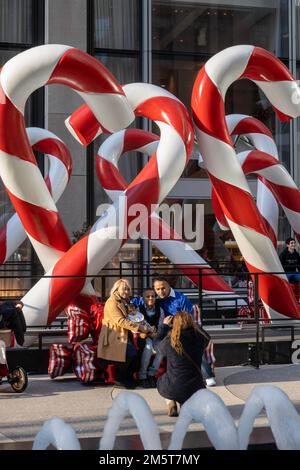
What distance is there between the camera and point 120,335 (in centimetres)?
757

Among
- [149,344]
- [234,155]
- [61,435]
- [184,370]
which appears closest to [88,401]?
[149,344]

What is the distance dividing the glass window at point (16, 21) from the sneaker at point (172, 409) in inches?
521

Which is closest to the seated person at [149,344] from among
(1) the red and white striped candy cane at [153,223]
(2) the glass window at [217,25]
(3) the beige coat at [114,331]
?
(3) the beige coat at [114,331]

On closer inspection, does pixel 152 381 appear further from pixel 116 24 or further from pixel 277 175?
pixel 116 24

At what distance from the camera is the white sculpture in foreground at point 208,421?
157 inches

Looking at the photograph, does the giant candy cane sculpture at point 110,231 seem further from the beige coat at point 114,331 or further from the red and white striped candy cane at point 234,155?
the beige coat at point 114,331

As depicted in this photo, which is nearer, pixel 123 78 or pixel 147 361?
pixel 147 361

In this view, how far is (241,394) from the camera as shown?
23.6 feet

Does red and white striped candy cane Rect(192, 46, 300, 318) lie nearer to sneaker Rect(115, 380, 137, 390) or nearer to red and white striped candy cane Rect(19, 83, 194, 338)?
red and white striped candy cane Rect(19, 83, 194, 338)

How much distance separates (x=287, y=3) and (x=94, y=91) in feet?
41.8

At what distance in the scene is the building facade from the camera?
17.4 meters

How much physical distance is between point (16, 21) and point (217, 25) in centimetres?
485
